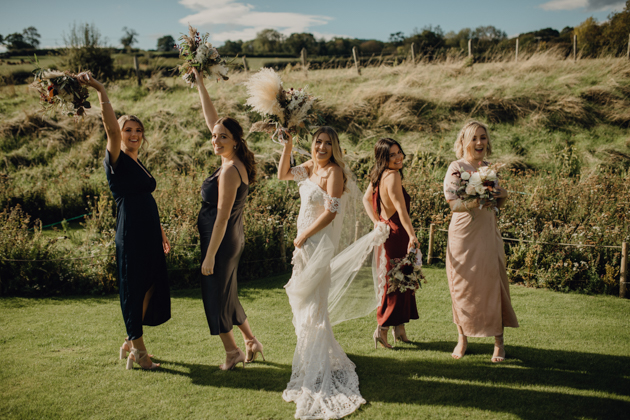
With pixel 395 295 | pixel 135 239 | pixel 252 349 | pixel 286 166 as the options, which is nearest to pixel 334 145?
pixel 286 166

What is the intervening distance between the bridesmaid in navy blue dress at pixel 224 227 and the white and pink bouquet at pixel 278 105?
12.3 inches

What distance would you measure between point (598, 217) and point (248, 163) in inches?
241

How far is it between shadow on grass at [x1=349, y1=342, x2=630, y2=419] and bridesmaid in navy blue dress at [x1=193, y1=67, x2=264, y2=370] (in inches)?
54.3

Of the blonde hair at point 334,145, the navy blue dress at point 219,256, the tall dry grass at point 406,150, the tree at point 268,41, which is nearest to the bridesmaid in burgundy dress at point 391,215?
the blonde hair at point 334,145

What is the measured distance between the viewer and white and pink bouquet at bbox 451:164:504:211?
150 inches

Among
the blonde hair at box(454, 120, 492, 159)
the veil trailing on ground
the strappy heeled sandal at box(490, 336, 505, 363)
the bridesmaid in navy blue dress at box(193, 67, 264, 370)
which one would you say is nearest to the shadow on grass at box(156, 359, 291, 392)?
the bridesmaid in navy blue dress at box(193, 67, 264, 370)

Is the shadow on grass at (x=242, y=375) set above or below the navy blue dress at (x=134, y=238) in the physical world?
below

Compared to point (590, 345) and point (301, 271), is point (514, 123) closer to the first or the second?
point (590, 345)

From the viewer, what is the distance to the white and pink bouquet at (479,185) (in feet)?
12.5

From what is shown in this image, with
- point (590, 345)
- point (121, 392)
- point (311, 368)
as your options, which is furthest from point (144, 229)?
point (590, 345)

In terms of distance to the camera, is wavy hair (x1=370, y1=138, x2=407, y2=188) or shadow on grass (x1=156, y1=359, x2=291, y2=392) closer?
shadow on grass (x1=156, y1=359, x2=291, y2=392)

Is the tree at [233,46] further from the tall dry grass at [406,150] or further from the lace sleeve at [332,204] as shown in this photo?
the lace sleeve at [332,204]

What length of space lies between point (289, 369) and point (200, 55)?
3220 millimetres

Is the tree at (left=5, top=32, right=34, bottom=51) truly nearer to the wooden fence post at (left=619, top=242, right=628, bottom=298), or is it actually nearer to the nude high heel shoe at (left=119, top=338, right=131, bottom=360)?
the nude high heel shoe at (left=119, top=338, right=131, bottom=360)
